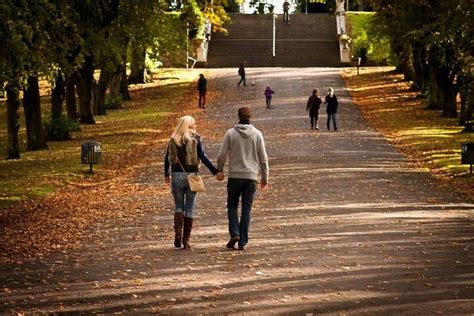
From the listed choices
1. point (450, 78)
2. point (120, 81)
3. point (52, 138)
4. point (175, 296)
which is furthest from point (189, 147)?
point (120, 81)

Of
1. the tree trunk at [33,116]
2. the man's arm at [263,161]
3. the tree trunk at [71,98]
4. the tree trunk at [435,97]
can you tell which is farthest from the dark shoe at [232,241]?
the tree trunk at [435,97]

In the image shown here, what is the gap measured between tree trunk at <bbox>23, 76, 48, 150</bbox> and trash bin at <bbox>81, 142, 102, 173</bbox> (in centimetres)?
564

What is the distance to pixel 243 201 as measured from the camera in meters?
13.8

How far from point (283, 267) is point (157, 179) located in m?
13.3

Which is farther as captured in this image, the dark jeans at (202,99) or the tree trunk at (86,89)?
the dark jeans at (202,99)

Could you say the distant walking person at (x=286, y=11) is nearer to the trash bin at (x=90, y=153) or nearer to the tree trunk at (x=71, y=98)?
the tree trunk at (x=71, y=98)

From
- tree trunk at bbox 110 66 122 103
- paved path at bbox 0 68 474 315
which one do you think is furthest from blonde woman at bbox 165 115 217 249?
tree trunk at bbox 110 66 122 103

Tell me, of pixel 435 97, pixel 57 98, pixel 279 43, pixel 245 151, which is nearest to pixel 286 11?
pixel 279 43

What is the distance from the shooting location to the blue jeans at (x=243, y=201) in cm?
1369

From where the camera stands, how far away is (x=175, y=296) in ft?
34.8

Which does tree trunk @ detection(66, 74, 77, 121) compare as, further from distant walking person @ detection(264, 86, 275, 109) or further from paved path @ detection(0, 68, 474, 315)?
paved path @ detection(0, 68, 474, 315)

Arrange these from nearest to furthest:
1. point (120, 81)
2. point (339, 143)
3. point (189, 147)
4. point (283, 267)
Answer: point (283, 267)
point (189, 147)
point (339, 143)
point (120, 81)

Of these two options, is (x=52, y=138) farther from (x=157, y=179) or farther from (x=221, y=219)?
(x=221, y=219)

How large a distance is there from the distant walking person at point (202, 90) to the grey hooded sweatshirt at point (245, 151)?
3369 cm
